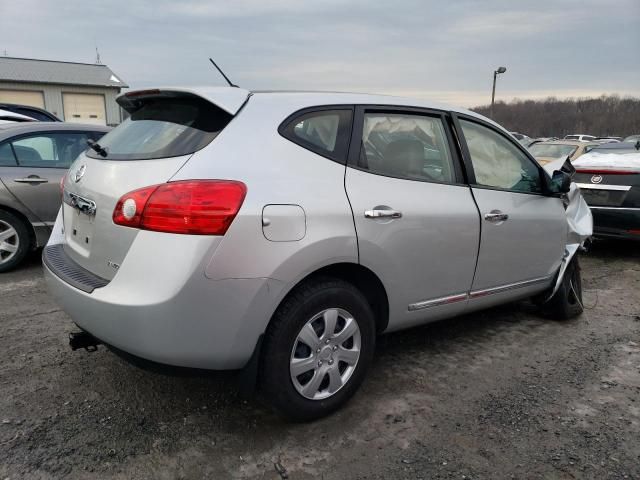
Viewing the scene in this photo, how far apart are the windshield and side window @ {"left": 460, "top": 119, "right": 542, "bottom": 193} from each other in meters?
7.95

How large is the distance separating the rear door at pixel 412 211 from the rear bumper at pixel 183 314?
67cm

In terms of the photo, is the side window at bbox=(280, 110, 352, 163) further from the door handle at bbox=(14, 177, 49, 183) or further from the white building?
the white building

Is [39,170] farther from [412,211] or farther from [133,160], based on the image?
[412,211]

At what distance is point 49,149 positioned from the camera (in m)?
5.52

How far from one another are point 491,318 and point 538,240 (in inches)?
35.2

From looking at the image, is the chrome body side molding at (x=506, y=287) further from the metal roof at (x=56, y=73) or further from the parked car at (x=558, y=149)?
the metal roof at (x=56, y=73)

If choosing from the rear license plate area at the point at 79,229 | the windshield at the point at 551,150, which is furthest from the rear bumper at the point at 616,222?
the rear license plate area at the point at 79,229

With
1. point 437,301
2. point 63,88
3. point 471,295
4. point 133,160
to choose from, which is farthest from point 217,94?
point 63,88

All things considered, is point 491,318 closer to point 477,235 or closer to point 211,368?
point 477,235

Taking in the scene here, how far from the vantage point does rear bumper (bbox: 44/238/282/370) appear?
7.06 feet

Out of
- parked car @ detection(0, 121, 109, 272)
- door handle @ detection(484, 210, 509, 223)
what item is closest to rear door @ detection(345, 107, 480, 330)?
door handle @ detection(484, 210, 509, 223)

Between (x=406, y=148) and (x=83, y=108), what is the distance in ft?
109

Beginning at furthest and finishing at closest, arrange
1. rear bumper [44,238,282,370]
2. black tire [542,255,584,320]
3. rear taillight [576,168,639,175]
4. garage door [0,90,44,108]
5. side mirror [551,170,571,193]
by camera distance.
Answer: garage door [0,90,44,108] → rear taillight [576,168,639,175] → black tire [542,255,584,320] → side mirror [551,170,571,193] → rear bumper [44,238,282,370]

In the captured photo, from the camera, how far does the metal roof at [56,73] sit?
100 feet
